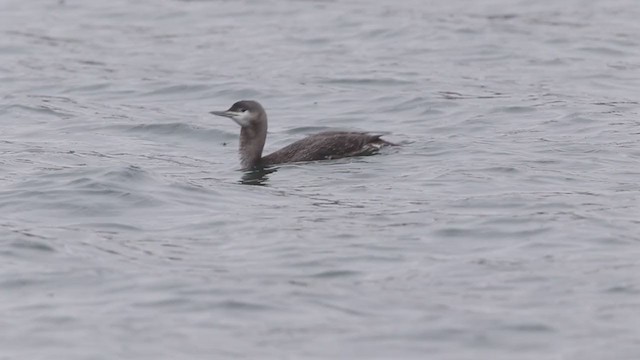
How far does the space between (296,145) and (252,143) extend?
17.5 inches

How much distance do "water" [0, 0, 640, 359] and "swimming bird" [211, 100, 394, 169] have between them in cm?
21

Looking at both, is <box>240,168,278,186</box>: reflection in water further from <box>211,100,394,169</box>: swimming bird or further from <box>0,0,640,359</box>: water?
<box>211,100,394,169</box>: swimming bird

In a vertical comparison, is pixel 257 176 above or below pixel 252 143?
below

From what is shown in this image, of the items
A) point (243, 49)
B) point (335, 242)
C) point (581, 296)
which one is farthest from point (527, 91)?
point (581, 296)

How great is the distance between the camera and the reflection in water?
590 inches

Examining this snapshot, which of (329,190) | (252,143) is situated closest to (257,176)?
(252,143)

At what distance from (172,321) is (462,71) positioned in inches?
455

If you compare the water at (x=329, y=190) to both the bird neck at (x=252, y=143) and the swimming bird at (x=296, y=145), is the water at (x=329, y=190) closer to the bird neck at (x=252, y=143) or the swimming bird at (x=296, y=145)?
the swimming bird at (x=296, y=145)

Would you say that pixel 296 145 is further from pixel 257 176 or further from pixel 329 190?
pixel 329 190

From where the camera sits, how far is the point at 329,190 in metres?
14.4

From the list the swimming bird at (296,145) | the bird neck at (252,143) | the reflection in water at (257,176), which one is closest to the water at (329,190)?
the reflection in water at (257,176)

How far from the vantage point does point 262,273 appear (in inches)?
447

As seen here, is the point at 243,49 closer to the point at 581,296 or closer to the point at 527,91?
the point at 527,91

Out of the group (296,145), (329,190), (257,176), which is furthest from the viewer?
(296,145)
